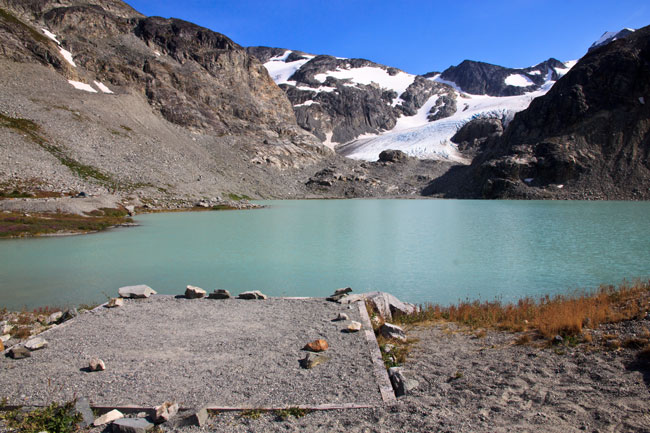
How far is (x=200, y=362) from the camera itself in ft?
22.4

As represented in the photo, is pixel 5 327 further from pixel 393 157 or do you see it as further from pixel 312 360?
pixel 393 157

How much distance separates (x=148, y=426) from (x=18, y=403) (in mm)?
2058

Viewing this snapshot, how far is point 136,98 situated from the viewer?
3083 inches

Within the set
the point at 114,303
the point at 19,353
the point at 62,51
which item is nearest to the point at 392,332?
the point at 19,353

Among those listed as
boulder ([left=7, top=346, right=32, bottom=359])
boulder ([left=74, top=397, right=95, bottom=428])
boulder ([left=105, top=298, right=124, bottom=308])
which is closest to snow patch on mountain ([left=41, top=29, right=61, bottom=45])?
boulder ([left=105, top=298, right=124, bottom=308])

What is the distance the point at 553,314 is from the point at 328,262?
37.0ft

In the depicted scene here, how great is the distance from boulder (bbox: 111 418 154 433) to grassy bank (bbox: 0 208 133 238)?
87.8 feet

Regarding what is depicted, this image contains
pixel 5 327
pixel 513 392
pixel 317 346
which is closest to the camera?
pixel 513 392

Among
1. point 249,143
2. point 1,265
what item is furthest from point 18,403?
point 249,143

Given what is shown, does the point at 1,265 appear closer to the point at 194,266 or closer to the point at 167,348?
the point at 194,266

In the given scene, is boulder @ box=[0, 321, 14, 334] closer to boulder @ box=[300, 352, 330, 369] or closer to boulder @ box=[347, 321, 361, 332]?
boulder @ box=[300, 352, 330, 369]

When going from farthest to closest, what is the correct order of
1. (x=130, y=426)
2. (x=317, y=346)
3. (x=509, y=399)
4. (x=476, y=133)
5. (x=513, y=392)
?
(x=476, y=133) → (x=317, y=346) → (x=513, y=392) → (x=509, y=399) → (x=130, y=426)

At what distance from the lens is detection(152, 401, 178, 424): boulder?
16.5 ft

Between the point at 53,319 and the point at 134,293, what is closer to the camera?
the point at 53,319
